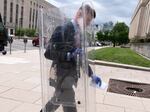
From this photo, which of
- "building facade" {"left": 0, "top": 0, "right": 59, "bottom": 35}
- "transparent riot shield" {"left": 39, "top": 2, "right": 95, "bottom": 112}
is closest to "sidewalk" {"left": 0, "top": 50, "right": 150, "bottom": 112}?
"transparent riot shield" {"left": 39, "top": 2, "right": 95, "bottom": 112}

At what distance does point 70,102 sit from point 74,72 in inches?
18.3

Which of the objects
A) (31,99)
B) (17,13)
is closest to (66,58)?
(31,99)

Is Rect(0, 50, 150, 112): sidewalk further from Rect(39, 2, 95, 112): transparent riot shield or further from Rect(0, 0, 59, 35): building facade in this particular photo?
Rect(0, 0, 59, 35): building facade

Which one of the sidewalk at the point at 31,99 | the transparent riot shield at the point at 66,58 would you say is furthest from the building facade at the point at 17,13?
the transparent riot shield at the point at 66,58

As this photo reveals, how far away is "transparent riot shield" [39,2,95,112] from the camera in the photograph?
3174mm

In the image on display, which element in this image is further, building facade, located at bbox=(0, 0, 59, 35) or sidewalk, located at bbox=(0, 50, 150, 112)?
building facade, located at bbox=(0, 0, 59, 35)

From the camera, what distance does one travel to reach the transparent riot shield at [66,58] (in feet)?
10.4

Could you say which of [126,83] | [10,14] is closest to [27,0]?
[10,14]

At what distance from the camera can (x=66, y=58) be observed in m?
3.16

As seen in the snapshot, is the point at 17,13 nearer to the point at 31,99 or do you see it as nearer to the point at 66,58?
the point at 31,99

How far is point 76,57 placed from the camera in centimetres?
317

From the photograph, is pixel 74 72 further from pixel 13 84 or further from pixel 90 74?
pixel 13 84

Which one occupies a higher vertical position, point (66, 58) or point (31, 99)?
point (66, 58)

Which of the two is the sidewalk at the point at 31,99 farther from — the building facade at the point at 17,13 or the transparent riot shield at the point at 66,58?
the building facade at the point at 17,13
